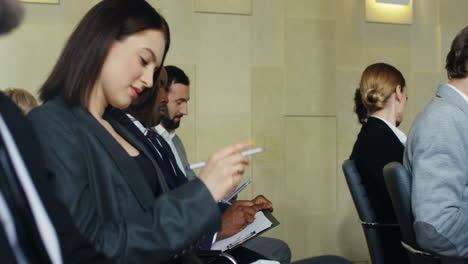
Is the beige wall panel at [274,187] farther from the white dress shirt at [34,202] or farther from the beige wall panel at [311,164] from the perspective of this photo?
the white dress shirt at [34,202]

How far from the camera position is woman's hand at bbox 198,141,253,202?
103cm

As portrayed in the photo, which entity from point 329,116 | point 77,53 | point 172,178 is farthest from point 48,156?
point 329,116

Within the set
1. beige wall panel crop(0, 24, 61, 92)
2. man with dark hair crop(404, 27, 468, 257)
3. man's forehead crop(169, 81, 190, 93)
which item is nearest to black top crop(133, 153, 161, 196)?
man with dark hair crop(404, 27, 468, 257)

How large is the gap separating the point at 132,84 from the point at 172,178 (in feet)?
1.43

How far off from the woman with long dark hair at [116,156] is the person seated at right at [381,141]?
1.33m

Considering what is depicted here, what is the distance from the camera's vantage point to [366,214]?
226cm

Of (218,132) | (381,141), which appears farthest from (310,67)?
(381,141)

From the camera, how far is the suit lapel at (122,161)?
112 cm

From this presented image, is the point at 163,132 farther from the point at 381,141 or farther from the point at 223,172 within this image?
the point at 223,172

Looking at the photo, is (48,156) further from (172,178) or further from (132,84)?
(172,178)

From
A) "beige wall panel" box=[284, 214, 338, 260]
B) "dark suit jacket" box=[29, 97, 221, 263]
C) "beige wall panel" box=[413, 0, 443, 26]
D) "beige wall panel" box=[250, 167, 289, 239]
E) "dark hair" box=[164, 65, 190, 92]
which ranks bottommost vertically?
"beige wall panel" box=[284, 214, 338, 260]

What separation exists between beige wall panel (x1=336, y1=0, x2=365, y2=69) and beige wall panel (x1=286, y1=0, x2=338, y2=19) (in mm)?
71

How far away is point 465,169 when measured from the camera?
165 centimetres

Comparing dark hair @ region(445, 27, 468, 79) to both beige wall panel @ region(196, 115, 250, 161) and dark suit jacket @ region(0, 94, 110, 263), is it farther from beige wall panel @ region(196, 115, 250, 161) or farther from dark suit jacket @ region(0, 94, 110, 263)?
beige wall panel @ region(196, 115, 250, 161)
